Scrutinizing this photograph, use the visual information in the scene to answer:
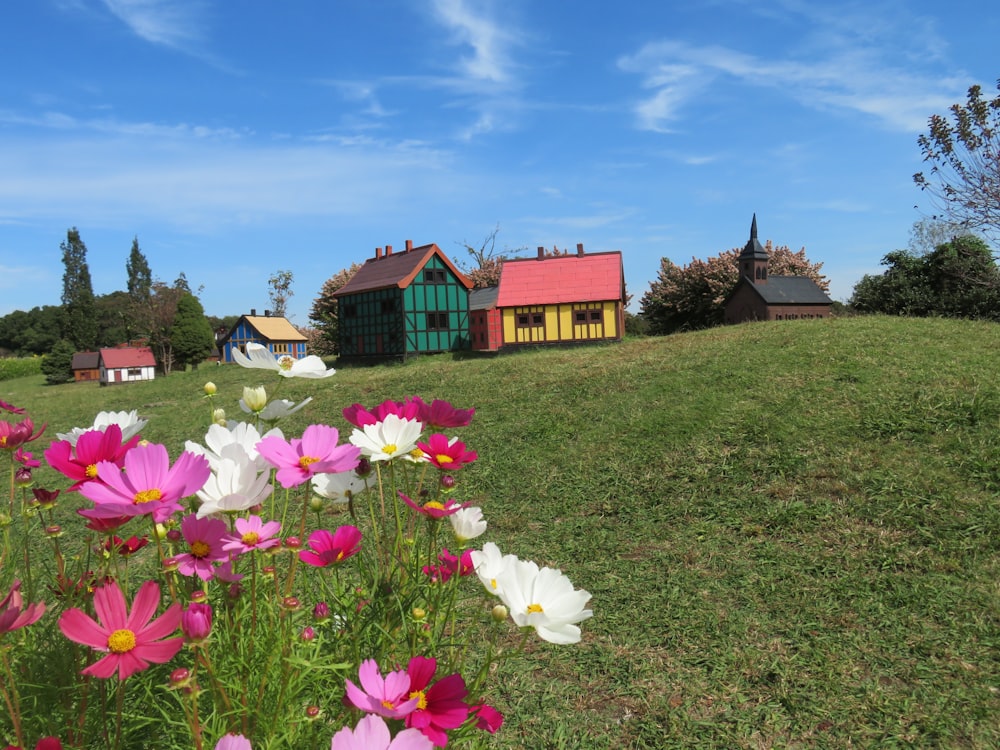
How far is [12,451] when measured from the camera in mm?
1485

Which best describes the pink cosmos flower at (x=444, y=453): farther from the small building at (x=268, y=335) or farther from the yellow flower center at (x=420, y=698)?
the small building at (x=268, y=335)

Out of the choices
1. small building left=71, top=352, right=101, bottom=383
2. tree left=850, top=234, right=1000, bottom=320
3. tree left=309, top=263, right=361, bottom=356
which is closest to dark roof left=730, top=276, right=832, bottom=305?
tree left=850, top=234, right=1000, bottom=320

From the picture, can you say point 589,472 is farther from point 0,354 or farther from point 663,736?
point 0,354

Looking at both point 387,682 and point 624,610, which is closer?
point 387,682

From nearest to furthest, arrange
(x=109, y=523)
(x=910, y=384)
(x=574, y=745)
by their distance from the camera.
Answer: (x=109, y=523), (x=574, y=745), (x=910, y=384)

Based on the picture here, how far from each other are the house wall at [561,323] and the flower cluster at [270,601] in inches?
661

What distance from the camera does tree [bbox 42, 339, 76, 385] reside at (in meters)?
32.5

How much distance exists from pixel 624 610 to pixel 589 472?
223 centimetres

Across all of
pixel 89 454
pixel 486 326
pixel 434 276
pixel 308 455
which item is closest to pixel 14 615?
pixel 89 454

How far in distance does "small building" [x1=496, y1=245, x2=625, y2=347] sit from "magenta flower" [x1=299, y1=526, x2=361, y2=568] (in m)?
16.9

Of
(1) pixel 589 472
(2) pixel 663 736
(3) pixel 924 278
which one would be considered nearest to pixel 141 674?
(2) pixel 663 736

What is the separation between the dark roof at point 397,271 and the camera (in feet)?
62.0

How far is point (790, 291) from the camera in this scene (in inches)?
810

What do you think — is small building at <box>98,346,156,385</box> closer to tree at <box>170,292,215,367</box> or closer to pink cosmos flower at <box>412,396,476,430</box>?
tree at <box>170,292,215,367</box>
